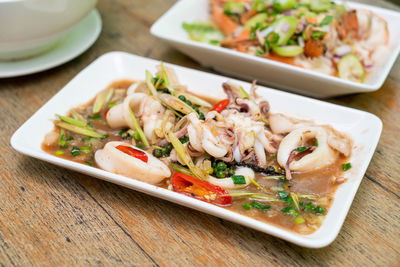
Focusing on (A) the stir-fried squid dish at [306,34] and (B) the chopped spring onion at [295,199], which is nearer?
(B) the chopped spring onion at [295,199]

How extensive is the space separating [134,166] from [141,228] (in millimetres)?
321

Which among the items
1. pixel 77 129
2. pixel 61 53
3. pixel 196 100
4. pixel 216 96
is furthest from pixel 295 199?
pixel 61 53

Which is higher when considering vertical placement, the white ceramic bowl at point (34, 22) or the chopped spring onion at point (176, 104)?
the white ceramic bowl at point (34, 22)

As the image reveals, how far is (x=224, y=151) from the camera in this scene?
2.18m

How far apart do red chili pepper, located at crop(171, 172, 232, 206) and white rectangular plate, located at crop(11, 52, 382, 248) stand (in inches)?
4.0

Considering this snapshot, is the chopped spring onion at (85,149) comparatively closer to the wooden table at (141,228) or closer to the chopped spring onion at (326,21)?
the wooden table at (141,228)

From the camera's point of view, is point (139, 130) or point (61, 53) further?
point (61, 53)

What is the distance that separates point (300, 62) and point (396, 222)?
56.6 inches

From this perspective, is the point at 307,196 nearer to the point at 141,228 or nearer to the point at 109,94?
the point at 141,228

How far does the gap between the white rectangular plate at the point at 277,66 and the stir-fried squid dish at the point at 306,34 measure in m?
0.12

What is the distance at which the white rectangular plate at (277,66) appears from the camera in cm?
287

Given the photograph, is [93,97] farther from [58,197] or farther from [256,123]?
[256,123]

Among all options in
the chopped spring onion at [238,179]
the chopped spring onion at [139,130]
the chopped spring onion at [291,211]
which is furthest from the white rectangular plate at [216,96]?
the chopped spring onion at [139,130]

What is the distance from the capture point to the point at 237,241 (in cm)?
208
